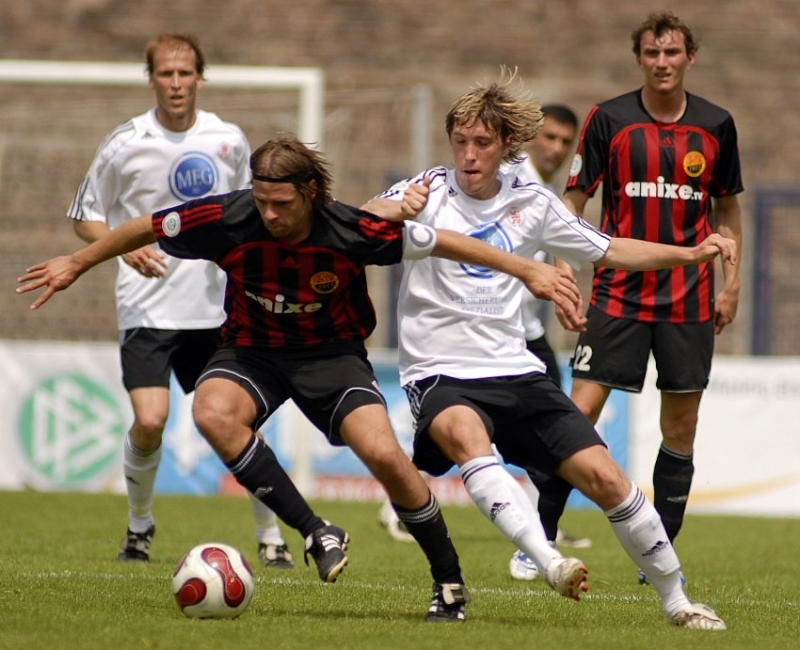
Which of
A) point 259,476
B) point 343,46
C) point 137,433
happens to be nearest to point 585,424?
point 259,476

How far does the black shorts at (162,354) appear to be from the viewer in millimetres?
7316

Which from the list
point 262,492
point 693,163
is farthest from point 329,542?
point 693,163

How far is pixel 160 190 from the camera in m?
7.53

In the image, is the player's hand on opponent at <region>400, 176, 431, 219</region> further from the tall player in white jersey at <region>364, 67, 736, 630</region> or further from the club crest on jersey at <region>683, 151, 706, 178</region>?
the club crest on jersey at <region>683, 151, 706, 178</region>

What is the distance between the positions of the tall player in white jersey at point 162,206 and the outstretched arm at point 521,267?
2.45 metres

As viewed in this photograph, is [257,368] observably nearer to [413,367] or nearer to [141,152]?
[413,367]

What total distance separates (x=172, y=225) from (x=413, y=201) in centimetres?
89

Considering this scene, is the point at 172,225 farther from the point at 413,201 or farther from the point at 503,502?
the point at 503,502

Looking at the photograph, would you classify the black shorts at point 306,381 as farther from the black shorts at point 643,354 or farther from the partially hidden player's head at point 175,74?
the partially hidden player's head at point 175,74

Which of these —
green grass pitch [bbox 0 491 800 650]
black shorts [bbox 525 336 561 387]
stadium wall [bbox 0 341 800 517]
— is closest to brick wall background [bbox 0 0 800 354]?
stadium wall [bbox 0 341 800 517]

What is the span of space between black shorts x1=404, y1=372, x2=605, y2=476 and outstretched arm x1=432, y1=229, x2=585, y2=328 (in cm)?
37

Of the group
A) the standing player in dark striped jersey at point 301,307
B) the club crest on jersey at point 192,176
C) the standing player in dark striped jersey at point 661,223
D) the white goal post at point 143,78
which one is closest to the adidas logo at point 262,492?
the standing player in dark striped jersey at point 301,307

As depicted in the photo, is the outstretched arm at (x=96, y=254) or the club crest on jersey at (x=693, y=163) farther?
the club crest on jersey at (x=693, y=163)

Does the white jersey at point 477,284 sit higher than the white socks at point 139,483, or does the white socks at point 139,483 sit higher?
the white jersey at point 477,284
